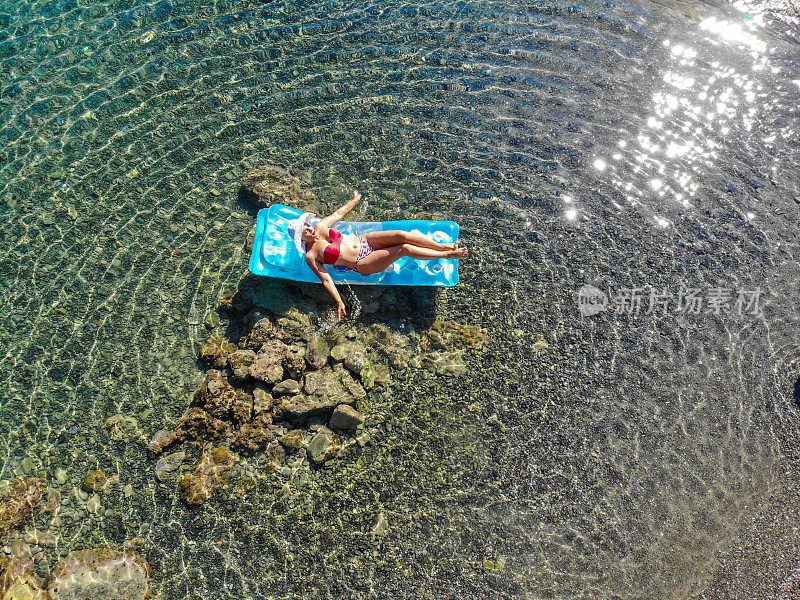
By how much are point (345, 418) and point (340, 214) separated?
8.57ft

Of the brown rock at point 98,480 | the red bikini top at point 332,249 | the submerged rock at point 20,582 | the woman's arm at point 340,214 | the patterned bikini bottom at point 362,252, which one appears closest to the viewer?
the submerged rock at point 20,582

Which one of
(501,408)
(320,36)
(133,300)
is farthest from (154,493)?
(320,36)

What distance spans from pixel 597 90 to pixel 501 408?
570cm

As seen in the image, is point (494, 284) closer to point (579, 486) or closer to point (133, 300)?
point (579, 486)

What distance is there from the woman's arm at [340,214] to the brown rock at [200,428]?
103 inches

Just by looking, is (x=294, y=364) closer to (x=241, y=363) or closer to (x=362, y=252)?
(x=241, y=363)

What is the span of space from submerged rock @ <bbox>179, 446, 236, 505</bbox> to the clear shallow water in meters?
0.20

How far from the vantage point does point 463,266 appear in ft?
22.2

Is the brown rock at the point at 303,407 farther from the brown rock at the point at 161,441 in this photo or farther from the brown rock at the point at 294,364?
the brown rock at the point at 161,441

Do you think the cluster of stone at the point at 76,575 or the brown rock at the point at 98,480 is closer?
the cluster of stone at the point at 76,575

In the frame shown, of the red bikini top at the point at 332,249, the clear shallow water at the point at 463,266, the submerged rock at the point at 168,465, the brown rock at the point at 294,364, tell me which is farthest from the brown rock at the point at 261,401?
the red bikini top at the point at 332,249

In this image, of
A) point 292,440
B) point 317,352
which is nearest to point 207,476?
point 292,440

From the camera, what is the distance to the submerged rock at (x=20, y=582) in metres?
4.78

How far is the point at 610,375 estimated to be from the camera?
6.00 m
